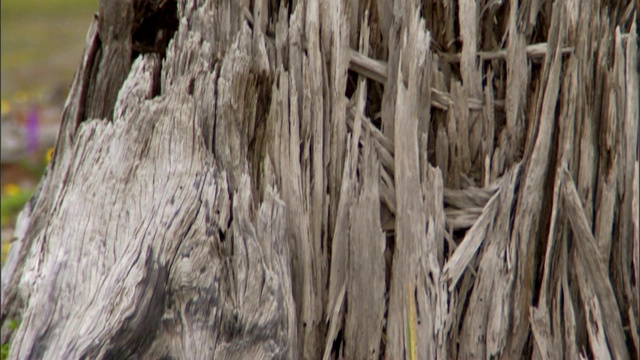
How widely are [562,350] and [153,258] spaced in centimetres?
123

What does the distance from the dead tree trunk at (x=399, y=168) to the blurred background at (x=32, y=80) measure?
8.62ft

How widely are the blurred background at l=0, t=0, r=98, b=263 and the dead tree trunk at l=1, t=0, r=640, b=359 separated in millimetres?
2626

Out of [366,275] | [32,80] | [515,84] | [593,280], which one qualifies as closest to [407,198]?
[366,275]

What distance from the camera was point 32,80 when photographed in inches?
387

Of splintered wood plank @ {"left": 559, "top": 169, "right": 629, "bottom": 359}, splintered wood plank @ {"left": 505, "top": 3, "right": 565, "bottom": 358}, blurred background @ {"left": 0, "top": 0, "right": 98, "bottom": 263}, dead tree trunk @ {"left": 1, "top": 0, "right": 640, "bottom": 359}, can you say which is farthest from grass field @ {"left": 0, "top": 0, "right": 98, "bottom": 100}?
splintered wood plank @ {"left": 559, "top": 169, "right": 629, "bottom": 359}

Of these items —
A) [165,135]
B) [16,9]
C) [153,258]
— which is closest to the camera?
[153,258]

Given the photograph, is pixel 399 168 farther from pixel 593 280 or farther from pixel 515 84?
pixel 593 280

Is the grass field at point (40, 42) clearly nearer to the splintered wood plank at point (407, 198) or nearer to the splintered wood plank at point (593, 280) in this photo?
the splintered wood plank at point (407, 198)

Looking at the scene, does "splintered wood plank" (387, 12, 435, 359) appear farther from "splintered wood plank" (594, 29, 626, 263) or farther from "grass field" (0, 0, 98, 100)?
"grass field" (0, 0, 98, 100)

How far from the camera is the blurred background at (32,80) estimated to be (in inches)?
265

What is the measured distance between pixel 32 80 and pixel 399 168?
28.6 feet

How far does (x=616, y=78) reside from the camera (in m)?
2.27

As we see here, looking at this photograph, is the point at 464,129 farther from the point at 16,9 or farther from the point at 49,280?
the point at 16,9

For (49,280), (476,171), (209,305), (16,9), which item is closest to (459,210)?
(476,171)
